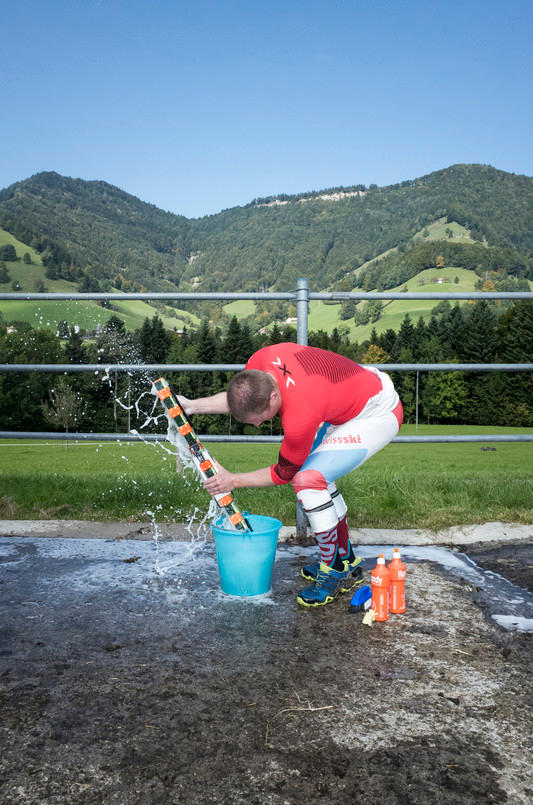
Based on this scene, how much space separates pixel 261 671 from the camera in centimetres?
190

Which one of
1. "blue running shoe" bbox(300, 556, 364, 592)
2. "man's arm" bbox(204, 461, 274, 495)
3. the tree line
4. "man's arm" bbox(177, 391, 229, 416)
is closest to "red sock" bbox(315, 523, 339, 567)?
"blue running shoe" bbox(300, 556, 364, 592)

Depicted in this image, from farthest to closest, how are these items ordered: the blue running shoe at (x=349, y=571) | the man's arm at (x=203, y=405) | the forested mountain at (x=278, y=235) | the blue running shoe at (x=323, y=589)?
the forested mountain at (x=278, y=235), the man's arm at (x=203, y=405), the blue running shoe at (x=349, y=571), the blue running shoe at (x=323, y=589)

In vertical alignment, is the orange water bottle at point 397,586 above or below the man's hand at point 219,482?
below

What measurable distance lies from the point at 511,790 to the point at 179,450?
1941 mm

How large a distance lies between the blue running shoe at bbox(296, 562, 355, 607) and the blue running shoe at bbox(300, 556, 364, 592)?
5 centimetres

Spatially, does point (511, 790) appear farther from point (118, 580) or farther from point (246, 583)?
point (118, 580)

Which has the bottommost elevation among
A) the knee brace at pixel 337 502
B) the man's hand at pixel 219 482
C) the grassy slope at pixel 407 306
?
the knee brace at pixel 337 502

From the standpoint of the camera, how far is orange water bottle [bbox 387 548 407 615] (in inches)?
94.4

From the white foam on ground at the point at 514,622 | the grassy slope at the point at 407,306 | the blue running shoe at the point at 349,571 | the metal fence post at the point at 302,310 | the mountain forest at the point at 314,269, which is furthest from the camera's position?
the grassy slope at the point at 407,306

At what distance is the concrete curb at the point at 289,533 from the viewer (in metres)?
3.55

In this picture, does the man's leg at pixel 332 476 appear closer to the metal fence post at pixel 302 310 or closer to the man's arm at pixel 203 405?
the man's arm at pixel 203 405

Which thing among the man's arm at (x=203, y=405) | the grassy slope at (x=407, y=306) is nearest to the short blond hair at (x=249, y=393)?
the man's arm at (x=203, y=405)

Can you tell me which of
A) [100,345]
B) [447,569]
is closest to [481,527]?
[447,569]

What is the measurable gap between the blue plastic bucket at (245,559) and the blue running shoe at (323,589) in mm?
184
